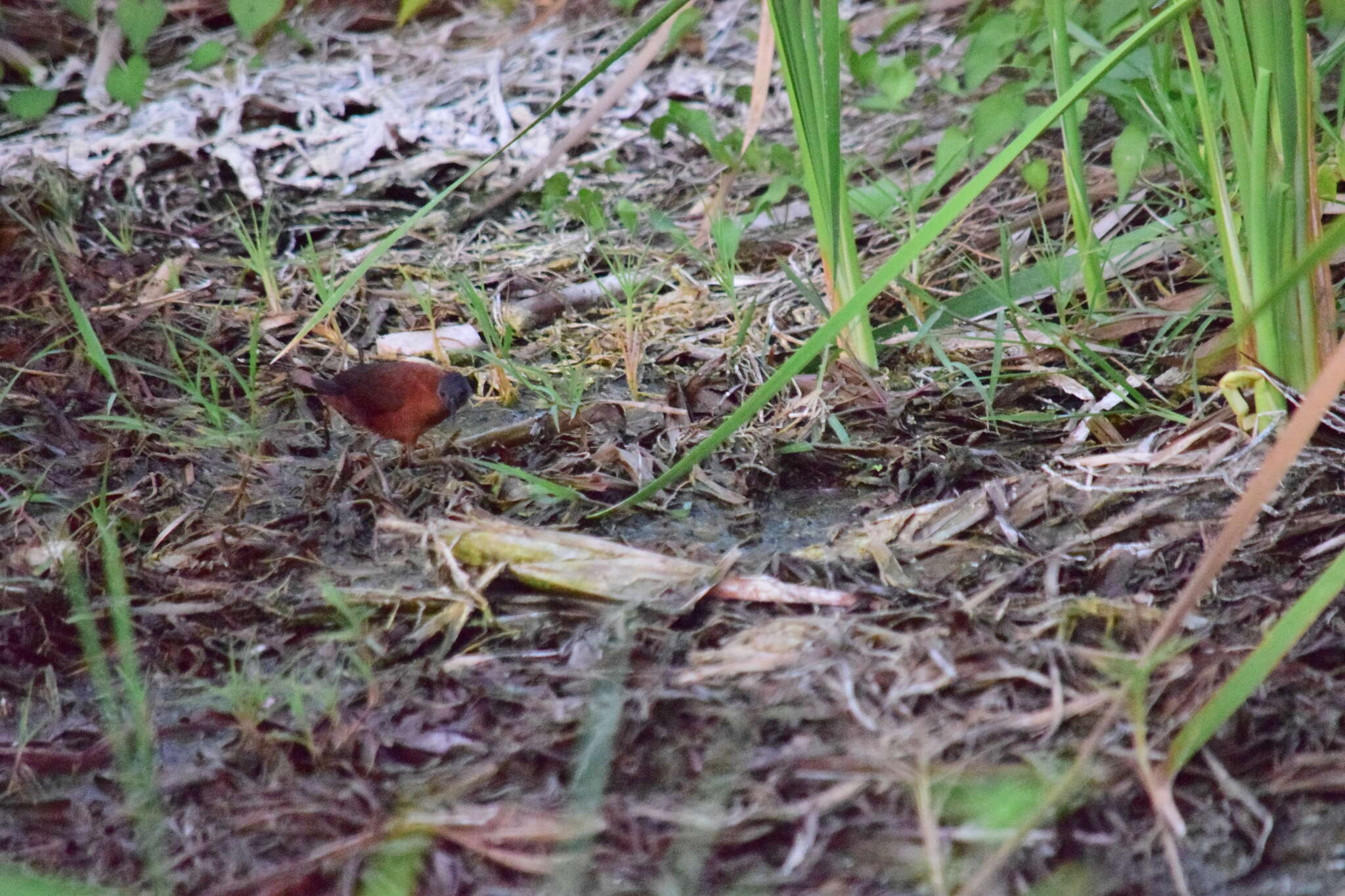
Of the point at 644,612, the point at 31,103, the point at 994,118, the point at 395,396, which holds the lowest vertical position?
the point at 644,612

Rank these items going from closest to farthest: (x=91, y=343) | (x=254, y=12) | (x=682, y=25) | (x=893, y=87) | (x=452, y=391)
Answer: (x=452, y=391)
(x=91, y=343)
(x=893, y=87)
(x=682, y=25)
(x=254, y=12)

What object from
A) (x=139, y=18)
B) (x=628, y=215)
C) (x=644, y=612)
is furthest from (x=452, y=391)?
(x=139, y=18)

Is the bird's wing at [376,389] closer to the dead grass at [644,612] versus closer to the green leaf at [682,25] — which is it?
the dead grass at [644,612]

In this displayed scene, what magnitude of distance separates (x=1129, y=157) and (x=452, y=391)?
1.44 meters

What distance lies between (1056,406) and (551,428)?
0.97m

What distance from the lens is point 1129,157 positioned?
2385 mm

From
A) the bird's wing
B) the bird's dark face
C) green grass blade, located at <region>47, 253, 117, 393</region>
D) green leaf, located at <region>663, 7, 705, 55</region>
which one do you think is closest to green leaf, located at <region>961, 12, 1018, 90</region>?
green leaf, located at <region>663, 7, 705, 55</region>

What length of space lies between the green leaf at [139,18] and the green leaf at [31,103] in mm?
319

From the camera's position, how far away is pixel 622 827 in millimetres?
1336

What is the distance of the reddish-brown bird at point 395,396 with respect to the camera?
2113 mm

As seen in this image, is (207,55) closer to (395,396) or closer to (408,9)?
(408,9)

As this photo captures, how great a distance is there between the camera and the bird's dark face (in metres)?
2.16

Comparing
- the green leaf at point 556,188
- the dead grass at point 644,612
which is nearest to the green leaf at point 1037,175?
the dead grass at point 644,612

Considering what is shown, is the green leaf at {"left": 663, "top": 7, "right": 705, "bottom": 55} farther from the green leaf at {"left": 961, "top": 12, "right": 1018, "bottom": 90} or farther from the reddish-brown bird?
the reddish-brown bird
